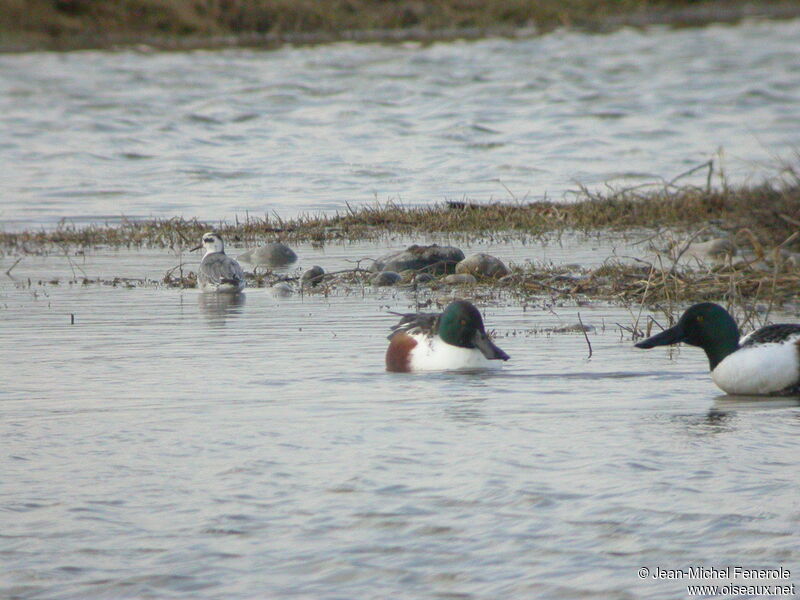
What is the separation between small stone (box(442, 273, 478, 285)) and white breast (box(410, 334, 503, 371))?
286 centimetres

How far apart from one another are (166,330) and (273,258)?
3089 mm

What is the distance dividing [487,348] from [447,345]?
0.92 feet

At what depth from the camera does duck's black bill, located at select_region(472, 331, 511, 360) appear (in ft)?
24.1

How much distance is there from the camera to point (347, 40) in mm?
40250

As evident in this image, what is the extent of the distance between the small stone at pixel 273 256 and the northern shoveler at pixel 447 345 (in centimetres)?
441

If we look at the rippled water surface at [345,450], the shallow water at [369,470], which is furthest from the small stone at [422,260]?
the shallow water at [369,470]

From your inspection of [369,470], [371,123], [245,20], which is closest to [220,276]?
[369,470]

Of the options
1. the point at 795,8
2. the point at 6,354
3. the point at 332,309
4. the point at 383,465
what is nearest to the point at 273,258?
the point at 332,309

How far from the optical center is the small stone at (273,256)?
11.9 metres

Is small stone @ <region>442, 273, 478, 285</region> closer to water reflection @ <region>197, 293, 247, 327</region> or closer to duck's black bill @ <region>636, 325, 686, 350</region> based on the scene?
water reflection @ <region>197, 293, 247, 327</region>

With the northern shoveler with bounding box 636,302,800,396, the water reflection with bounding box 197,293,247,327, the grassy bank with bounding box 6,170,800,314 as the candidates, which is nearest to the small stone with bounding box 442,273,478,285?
the grassy bank with bounding box 6,170,800,314

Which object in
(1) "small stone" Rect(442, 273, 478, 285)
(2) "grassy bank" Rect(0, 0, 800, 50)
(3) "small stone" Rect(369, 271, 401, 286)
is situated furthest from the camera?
(2) "grassy bank" Rect(0, 0, 800, 50)

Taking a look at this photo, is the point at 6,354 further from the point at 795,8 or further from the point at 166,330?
the point at 795,8

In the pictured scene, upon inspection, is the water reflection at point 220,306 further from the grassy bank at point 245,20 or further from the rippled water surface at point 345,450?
the grassy bank at point 245,20
